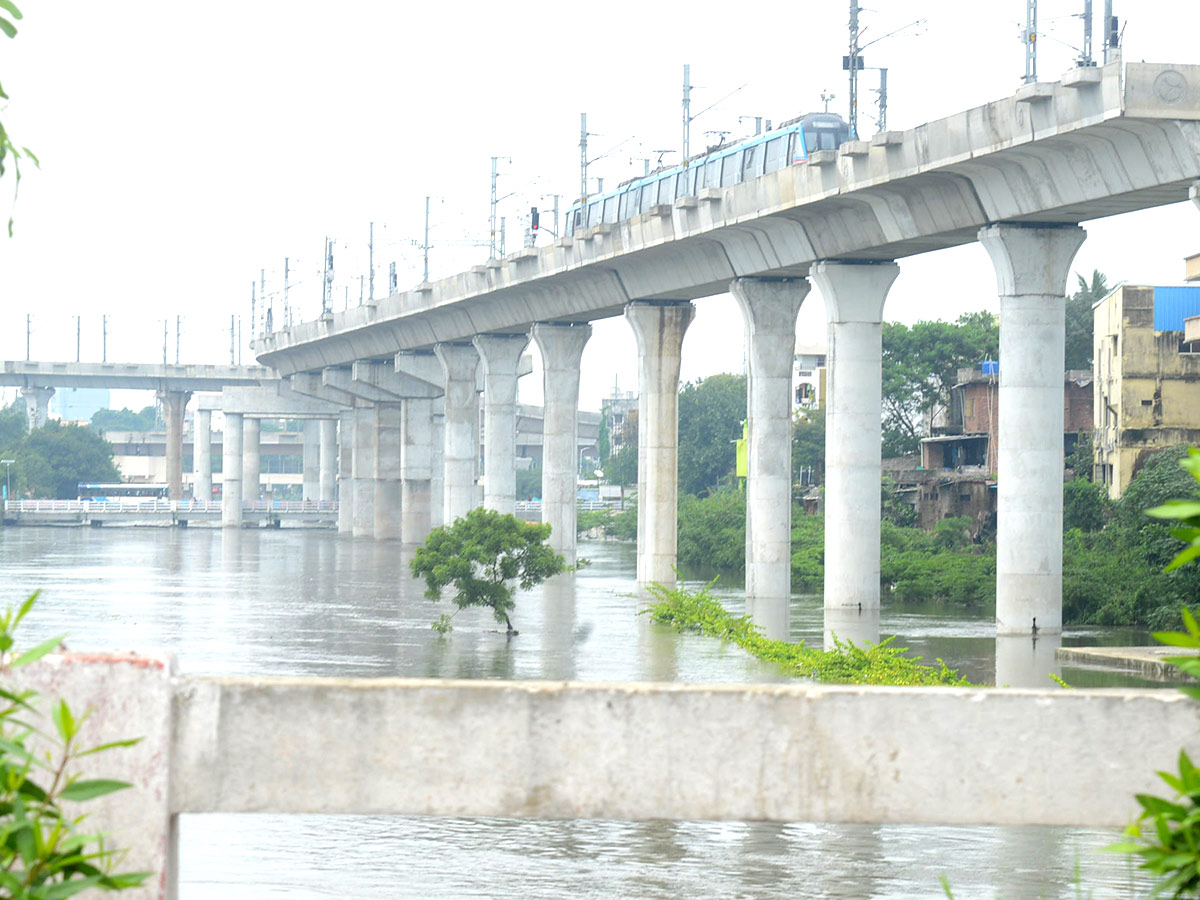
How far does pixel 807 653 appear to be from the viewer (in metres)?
35.5

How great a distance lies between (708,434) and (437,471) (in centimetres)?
3432

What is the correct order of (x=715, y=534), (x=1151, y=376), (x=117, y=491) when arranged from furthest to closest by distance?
(x=117, y=491)
(x=715, y=534)
(x=1151, y=376)

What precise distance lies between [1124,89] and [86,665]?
27549mm

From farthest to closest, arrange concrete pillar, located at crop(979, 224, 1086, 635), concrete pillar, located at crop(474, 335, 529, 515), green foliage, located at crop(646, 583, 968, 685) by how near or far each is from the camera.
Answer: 1. concrete pillar, located at crop(474, 335, 529, 515)
2. concrete pillar, located at crop(979, 224, 1086, 635)
3. green foliage, located at crop(646, 583, 968, 685)

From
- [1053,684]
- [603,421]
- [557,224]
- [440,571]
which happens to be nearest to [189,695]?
[1053,684]

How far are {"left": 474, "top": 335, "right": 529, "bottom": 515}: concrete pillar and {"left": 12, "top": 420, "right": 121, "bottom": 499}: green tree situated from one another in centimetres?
9122

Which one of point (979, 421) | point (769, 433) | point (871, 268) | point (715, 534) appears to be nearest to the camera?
point (871, 268)

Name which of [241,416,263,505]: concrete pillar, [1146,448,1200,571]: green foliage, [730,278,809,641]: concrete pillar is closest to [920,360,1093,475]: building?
[730,278,809,641]: concrete pillar

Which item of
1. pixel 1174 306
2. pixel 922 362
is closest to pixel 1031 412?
pixel 1174 306

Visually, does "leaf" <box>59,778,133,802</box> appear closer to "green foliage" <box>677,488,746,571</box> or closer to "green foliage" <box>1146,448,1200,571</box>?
"green foliage" <box>1146,448,1200,571</box>

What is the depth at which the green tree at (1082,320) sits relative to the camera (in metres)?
99.1

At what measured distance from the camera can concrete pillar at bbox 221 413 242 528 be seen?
385ft

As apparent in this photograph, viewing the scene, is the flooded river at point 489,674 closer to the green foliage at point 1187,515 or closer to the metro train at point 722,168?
the green foliage at point 1187,515

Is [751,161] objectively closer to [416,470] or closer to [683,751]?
[416,470]
